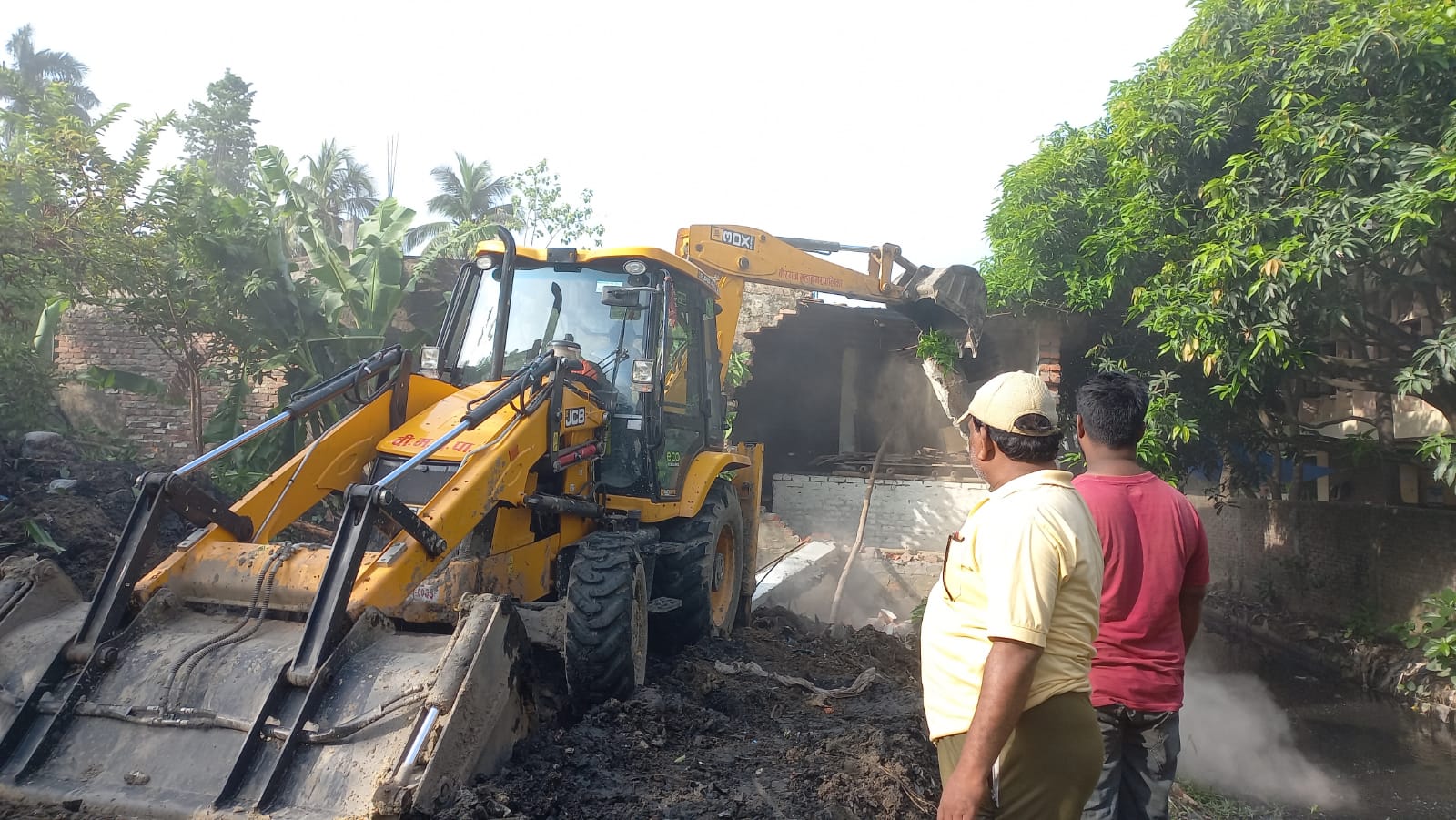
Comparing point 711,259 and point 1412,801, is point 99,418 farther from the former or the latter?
point 1412,801

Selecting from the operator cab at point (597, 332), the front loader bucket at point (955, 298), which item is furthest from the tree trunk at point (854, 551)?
the operator cab at point (597, 332)

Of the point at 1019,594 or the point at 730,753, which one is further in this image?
the point at 730,753

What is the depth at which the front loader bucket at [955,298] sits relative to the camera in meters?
11.0

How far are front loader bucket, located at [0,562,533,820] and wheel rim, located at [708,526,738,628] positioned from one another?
→ 324cm

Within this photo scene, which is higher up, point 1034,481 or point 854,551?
point 1034,481

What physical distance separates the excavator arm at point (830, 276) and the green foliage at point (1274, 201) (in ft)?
3.66

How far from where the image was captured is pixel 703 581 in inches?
242

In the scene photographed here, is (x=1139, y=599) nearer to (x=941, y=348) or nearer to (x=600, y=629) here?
(x=600, y=629)

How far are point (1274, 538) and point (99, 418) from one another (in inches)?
691

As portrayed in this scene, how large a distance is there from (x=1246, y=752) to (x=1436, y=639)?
10.2ft

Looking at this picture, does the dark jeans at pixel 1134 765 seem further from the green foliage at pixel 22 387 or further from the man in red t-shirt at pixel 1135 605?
the green foliage at pixel 22 387

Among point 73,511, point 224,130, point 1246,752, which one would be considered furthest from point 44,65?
point 1246,752

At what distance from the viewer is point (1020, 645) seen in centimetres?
205

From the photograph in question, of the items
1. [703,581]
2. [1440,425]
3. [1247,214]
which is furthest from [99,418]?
[1440,425]
